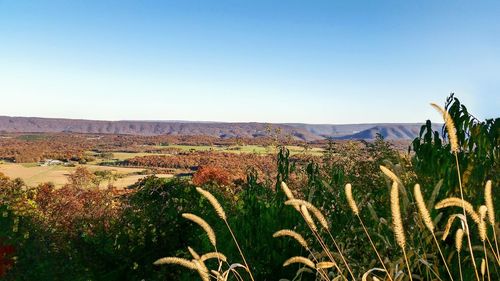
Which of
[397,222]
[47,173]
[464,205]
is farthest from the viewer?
[47,173]

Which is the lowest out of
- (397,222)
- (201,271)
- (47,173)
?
(47,173)

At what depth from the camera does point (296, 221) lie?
855 cm

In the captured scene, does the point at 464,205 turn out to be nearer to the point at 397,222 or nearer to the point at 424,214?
the point at 424,214

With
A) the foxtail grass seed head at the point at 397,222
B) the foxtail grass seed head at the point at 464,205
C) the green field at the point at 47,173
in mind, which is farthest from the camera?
the green field at the point at 47,173

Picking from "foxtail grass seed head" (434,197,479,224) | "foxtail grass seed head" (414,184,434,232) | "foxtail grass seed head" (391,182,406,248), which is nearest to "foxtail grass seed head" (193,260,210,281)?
"foxtail grass seed head" (391,182,406,248)

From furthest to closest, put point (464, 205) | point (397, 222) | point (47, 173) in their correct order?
point (47, 173)
point (464, 205)
point (397, 222)

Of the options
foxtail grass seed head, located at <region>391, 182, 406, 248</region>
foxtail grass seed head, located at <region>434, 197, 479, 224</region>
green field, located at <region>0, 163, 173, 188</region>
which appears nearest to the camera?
foxtail grass seed head, located at <region>391, 182, 406, 248</region>

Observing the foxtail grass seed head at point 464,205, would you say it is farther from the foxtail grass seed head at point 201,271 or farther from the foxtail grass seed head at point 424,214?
the foxtail grass seed head at point 201,271

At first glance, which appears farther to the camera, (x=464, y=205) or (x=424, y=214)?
→ (x=464, y=205)

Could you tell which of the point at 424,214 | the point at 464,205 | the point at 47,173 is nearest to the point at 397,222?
the point at 424,214

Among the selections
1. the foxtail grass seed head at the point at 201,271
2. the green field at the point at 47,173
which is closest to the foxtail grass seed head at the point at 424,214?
the foxtail grass seed head at the point at 201,271

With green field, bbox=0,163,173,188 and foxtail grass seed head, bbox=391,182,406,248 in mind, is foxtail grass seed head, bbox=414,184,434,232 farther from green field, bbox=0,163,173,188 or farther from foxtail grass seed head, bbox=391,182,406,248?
green field, bbox=0,163,173,188

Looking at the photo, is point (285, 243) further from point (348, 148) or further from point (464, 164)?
point (348, 148)

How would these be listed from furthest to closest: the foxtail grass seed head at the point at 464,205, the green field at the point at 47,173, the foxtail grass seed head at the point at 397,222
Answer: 1. the green field at the point at 47,173
2. the foxtail grass seed head at the point at 464,205
3. the foxtail grass seed head at the point at 397,222
